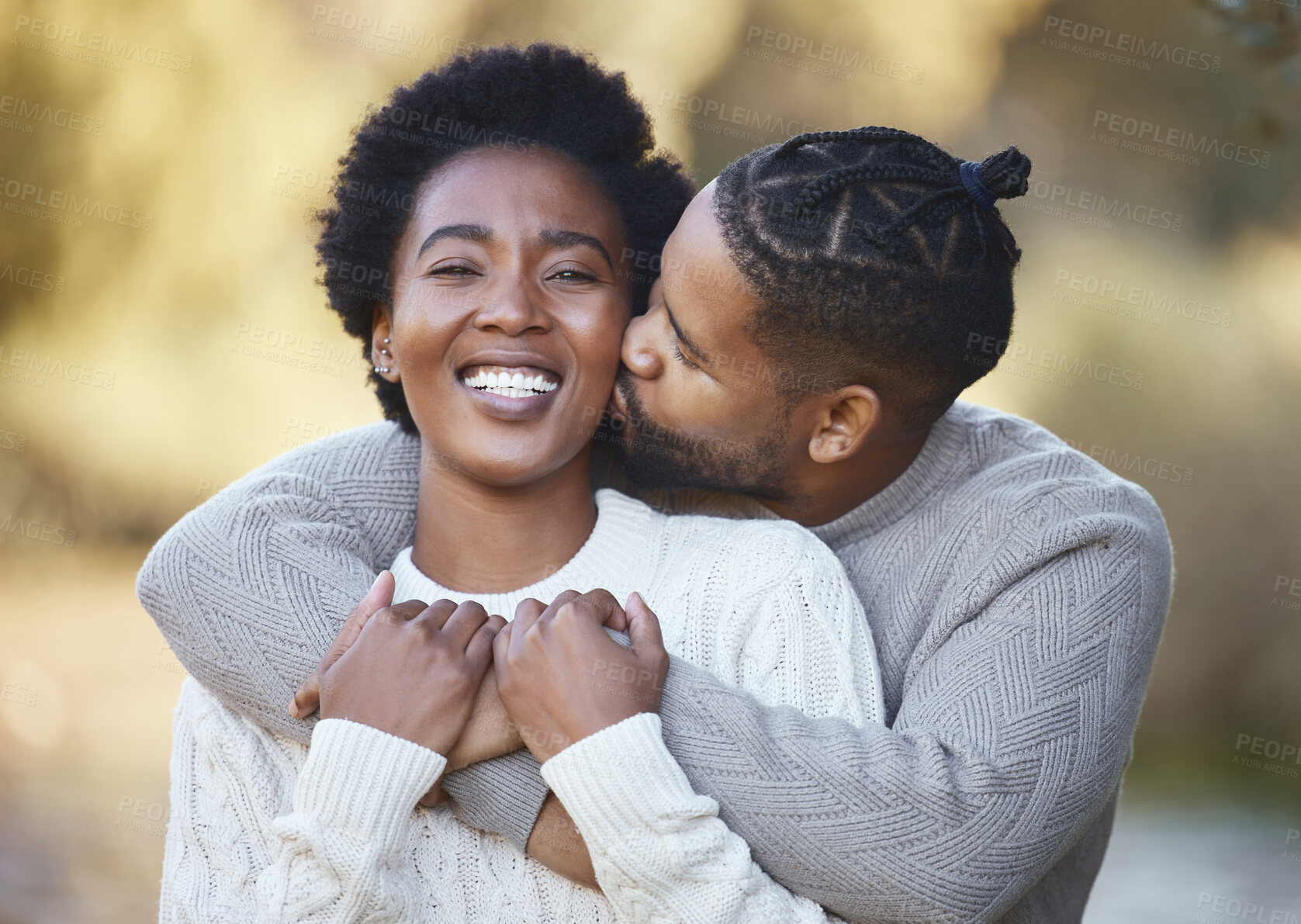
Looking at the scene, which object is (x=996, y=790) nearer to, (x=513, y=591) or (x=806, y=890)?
(x=806, y=890)

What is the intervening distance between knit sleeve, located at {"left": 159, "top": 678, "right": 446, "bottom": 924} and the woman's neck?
1.54 feet

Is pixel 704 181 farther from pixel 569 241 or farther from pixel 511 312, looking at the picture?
pixel 511 312

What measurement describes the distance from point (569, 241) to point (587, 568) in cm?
61

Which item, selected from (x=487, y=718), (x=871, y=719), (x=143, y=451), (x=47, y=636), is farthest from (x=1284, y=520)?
(x=47, y=636)

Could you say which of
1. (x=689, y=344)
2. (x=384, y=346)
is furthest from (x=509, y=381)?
(x=384, y=346)

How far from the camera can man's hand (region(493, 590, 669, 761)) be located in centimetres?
186

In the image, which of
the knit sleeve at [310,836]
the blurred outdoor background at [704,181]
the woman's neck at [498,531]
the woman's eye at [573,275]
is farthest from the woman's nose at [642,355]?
the blurred outdoor background at [704,181]

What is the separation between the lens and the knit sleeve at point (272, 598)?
1.97m

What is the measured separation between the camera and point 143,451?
21.5 ft

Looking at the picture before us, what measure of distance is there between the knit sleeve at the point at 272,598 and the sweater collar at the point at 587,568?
0.36 ft

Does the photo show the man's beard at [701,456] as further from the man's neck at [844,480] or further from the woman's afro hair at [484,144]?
the woman's afro hair at [484,144]

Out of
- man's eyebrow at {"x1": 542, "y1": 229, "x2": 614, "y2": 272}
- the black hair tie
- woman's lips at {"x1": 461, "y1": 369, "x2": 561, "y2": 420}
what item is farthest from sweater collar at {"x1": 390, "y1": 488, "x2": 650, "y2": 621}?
the black hair tie

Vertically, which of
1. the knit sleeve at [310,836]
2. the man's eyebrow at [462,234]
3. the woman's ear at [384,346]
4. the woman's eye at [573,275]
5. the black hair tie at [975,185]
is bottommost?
the knit sleeve at [310,836]

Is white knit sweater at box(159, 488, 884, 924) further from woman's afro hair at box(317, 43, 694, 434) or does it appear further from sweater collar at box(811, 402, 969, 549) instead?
woman's afro hair at box(317, 43, 694, 434)
